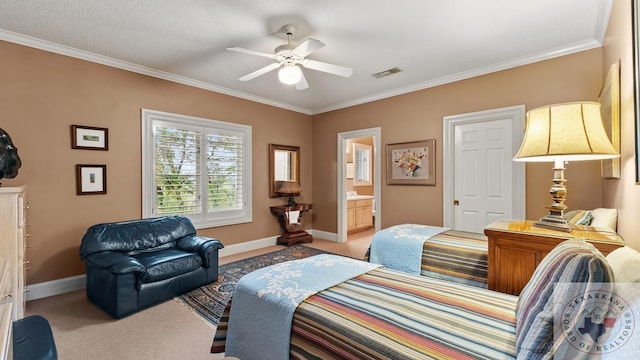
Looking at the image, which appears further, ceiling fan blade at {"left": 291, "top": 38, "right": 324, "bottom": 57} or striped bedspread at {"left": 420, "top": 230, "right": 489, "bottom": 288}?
ceiling fan blade at {"left": 291, "top": 38, "right": 324, "bottom": 57}

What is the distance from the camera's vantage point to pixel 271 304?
151 cm

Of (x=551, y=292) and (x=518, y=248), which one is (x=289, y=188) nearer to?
(x=518, y=248)

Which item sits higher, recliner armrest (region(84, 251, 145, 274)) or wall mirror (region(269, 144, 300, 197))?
wall mirror (region(269, 144, 300, 197))

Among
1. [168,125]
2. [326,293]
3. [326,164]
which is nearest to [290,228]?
[326,164]

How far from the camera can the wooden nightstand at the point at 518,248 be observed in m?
1.74

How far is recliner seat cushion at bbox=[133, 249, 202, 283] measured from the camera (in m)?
2.76

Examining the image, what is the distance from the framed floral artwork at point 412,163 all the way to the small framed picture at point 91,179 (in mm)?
4099

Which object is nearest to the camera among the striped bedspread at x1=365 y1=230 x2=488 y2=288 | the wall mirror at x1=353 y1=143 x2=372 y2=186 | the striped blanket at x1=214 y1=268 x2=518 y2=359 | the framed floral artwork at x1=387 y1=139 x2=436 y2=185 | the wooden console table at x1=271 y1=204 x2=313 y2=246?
the striped blanket at x1=214 y1=268 x2=518 y2=359

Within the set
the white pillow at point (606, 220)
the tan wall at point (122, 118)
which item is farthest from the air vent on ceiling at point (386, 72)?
the white pillow at point (606, 220)

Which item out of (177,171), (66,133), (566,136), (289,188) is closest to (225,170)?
(177,171)

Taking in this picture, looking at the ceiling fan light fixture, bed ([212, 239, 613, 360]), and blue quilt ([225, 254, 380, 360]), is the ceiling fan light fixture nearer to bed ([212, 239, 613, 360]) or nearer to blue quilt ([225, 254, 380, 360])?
blue quilt ([225, 254, 380, 360])

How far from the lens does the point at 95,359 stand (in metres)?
2.00

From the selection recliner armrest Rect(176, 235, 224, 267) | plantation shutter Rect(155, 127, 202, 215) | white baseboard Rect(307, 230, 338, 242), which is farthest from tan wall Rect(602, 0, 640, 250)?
plantation shutter Rect(155, 127, 202, 215)

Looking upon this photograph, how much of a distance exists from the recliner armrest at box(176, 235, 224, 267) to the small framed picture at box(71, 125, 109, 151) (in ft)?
4.97
